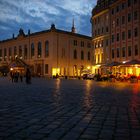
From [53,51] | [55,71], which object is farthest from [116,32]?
[55,71]

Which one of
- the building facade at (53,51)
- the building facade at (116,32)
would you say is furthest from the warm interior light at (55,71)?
the building facade at (116,32)

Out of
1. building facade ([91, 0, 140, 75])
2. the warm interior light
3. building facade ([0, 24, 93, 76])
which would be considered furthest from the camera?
building facade ([0, 24, 93, 76])

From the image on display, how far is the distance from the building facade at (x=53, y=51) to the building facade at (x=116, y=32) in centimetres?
1011

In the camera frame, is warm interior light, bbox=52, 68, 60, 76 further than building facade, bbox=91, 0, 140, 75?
Yes

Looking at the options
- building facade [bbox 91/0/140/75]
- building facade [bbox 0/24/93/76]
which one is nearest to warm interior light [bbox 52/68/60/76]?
building facade [bbox 0/24/93/76]

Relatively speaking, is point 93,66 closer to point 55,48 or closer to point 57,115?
point 55,48

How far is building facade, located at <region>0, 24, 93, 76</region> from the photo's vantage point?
76.1 meters

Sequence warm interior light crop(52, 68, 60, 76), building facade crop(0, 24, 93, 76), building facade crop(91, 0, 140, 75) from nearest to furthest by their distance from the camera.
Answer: building facade crop(91, 0, 140, 75) → warm interior light crop(52, 68, 60, 76) → building facade crop(0, 24, 93, 76)

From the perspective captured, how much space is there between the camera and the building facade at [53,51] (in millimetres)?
76062

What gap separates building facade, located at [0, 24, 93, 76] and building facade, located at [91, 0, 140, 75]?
1011 cm

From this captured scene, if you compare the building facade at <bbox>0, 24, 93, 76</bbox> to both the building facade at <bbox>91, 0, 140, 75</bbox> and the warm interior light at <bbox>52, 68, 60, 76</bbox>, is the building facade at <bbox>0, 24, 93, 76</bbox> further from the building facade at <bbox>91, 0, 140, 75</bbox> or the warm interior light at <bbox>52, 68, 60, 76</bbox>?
the building facade at <bbox>91, 0, 140, 75</bbox>

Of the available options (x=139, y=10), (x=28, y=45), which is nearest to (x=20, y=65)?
(x=28, y=45)

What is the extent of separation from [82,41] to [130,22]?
29460 millimetres

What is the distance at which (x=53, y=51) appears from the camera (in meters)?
75.4
